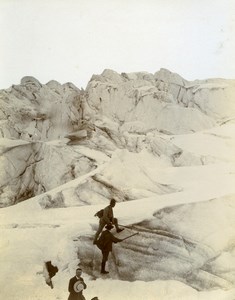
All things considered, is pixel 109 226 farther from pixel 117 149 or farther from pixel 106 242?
pixel 117 149

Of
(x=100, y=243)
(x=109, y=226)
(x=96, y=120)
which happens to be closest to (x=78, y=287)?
(x=100, y=243)

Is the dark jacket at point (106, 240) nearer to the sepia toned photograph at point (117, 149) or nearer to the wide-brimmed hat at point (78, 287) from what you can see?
the sepia toned photograph at point (117, 149)

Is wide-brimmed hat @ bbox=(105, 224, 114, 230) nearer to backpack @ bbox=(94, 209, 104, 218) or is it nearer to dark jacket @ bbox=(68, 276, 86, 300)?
backpack @ bbox=(94, 209, 104, 218)

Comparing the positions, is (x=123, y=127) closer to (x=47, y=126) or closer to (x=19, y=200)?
(x=47, y=126)

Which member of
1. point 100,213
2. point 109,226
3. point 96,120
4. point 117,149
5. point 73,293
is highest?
point 96,120

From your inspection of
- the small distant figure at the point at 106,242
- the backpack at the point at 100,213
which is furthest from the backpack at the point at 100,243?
the backpack at the point at 100,213

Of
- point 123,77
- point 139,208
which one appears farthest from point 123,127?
point 139,208
